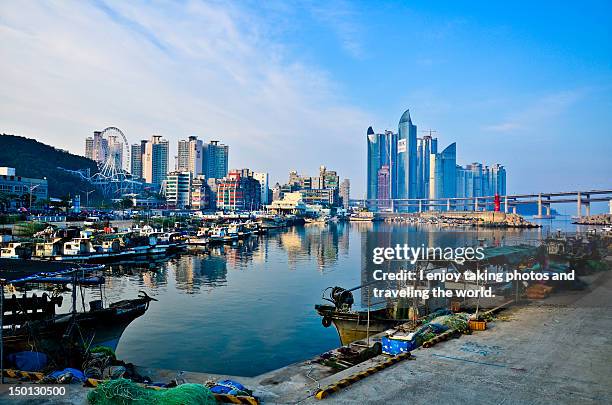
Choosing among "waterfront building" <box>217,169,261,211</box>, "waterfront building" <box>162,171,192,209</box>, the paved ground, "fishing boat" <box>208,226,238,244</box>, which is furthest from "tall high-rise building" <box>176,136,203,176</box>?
the paved ground

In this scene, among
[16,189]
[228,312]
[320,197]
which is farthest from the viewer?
[320,197]

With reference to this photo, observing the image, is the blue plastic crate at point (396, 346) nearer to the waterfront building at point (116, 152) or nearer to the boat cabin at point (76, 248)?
the boat cabin at point (76, 248)

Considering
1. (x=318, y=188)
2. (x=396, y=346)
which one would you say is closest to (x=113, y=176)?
(x=318, y=188)

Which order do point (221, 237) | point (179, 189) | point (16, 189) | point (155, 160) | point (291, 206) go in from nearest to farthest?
point (221, 237) < point (16, 189) < point (291, 206) < point (179, 189) < point (155, 160)

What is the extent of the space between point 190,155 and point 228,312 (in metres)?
173

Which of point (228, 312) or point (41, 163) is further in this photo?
point (41, 163)

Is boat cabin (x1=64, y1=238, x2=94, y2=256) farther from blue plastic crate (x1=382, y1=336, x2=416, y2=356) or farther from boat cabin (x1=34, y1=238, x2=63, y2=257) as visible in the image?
blue plastic crate (x1=382, y1=336, x2=416, y2=356)

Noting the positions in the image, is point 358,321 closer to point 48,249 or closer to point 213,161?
point 48,249

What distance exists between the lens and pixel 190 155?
611 feet

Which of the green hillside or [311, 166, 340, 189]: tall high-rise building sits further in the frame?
[311, 166, 340, 189]: tall high-rise building

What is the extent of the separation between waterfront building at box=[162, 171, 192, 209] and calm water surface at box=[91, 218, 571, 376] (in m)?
92.3

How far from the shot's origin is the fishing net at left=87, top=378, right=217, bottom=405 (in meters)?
6.77

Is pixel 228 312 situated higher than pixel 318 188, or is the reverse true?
pixel 318 188

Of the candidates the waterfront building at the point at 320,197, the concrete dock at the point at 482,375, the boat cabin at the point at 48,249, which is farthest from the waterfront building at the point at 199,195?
the concrete dock at the point at 482,375
